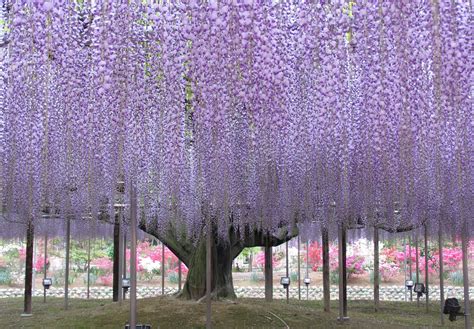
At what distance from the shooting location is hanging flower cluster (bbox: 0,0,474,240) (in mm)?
3953

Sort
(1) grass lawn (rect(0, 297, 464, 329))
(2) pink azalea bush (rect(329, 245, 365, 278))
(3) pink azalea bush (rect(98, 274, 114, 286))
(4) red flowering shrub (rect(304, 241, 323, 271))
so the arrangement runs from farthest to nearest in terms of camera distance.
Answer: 1. (4) red flowering shrub (rect(304, 241, 323, 271))
2. (2) pink azalea bush (rect(329, 245, 365, 278))
3. (3) pink azalea bush (rect(98, 274, 114, 286))
4. (1) grass lawn (rect(0, 297, 464, 329))

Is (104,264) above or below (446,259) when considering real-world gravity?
below

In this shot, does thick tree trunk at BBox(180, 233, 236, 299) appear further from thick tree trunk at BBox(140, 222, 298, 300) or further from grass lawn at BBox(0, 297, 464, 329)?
grass lawn at BBox(0, 297, 464, 329)

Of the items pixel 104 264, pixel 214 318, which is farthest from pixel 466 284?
pixel 104 264

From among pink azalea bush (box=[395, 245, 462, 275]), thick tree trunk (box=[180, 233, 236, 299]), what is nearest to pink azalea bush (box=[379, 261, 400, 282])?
pink azalea bush (box=[395, 245, 462, 275])

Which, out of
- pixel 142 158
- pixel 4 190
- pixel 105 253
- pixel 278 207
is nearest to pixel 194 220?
pixel 278 207

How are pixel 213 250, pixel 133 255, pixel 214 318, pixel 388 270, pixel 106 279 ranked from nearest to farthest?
pixel 133 255 → pixel 214 318 → pixel 213 250 → pixel 106 279 → pixel 388 270

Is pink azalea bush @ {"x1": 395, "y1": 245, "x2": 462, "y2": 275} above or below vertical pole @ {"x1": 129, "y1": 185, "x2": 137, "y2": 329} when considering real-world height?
below

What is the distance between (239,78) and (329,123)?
1305mm

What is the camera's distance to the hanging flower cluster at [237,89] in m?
3.95

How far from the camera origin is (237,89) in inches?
170

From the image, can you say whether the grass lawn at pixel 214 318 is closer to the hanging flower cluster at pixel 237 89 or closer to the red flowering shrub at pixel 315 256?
the hanging flower cluster at pixel 237 89

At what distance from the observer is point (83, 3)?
459 cm

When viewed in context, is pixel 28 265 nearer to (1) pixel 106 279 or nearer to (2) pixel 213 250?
(2) pixel 213 250
